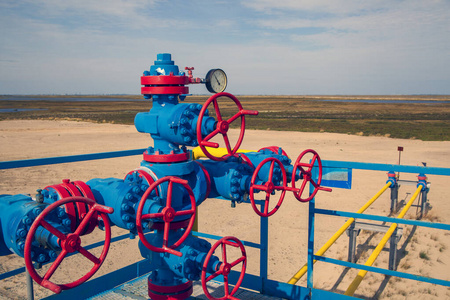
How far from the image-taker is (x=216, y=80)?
2898 millimetres

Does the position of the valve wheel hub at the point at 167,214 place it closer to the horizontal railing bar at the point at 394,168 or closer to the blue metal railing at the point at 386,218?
the blue metal railing at the point at 386,218

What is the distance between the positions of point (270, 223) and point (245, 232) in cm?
74

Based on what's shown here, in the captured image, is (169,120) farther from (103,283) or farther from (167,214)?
(103,283)

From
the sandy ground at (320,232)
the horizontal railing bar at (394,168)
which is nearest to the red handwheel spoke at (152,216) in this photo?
the horizontal railing bar at (394,168)

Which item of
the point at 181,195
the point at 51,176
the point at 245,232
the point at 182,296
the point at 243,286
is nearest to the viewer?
the point at 181,195

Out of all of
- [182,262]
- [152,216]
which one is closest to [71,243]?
[152,216]

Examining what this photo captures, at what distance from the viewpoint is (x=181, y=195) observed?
248cm

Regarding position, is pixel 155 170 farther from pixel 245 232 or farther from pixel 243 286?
pixel 245 232

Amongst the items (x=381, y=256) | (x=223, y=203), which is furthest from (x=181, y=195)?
(x=223, y=203)

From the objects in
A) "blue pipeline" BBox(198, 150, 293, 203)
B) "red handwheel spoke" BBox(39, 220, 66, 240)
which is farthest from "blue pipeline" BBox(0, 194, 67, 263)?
"blue pipeline" BBox(198, 150, 293, 203)

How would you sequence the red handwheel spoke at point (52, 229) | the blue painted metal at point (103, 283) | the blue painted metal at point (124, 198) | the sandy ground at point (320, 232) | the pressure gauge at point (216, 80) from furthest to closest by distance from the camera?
1. the sandy ground at point (320, 232)
2. the blue painted metal at point (103, 283)
3. the pressure gauge at point (216, 80)
4. the blue painted metal at point (124, 198)
5. the red handwheel spoke at point (52, 229)

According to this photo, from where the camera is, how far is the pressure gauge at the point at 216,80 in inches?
111

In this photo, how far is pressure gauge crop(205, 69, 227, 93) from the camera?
9.28 feet

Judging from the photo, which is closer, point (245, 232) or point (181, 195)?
point (181, 195)
